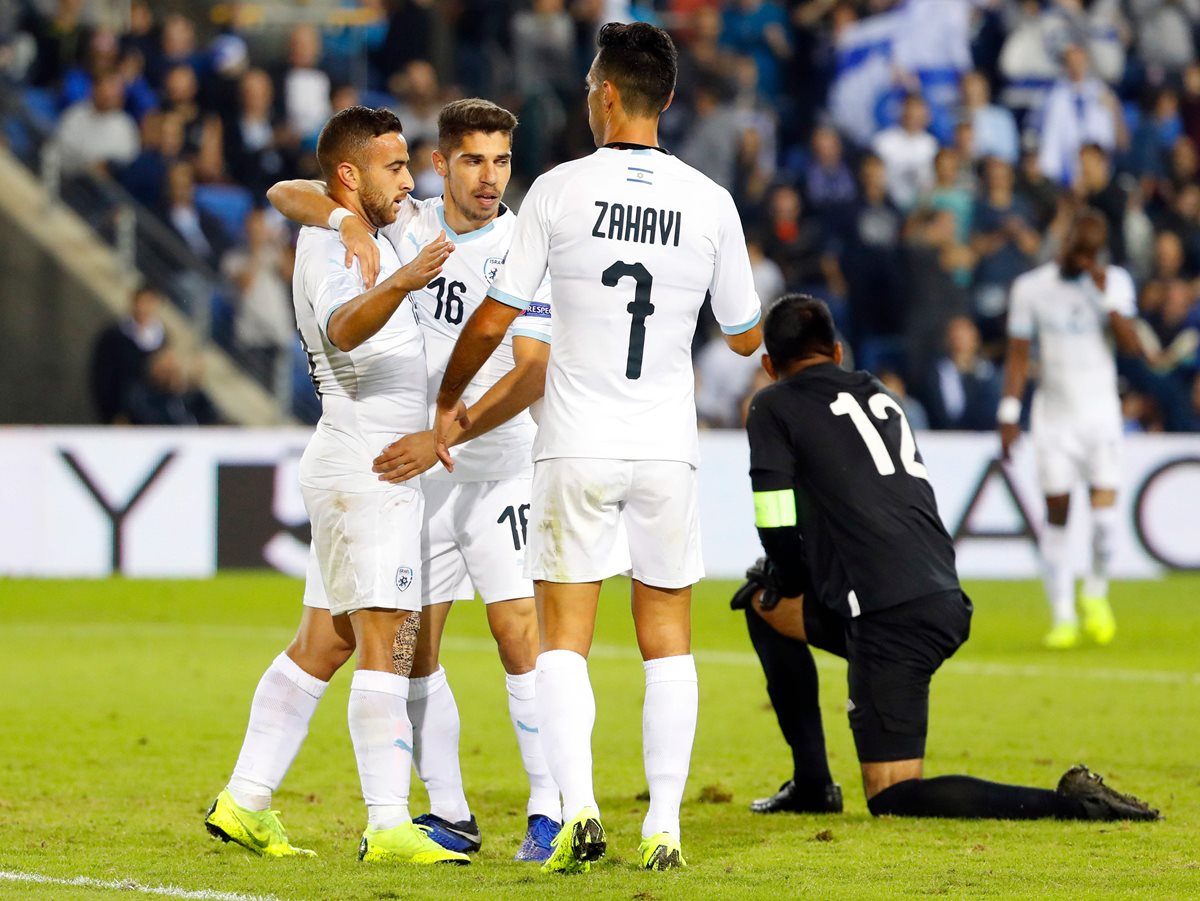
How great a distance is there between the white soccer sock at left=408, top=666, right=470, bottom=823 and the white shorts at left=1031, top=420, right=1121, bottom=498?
6.98m

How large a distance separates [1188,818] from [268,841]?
2.98 m

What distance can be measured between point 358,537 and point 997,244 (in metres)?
14.1

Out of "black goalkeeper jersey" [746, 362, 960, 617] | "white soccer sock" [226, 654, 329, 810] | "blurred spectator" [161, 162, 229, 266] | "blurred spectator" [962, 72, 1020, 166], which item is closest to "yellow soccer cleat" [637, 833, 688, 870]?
"white soccer sock" [226, 654, 329, 810]

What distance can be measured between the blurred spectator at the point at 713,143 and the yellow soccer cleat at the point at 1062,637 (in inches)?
326

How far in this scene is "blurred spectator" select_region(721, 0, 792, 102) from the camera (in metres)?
21.1

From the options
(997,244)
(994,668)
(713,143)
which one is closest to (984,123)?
(997,244)

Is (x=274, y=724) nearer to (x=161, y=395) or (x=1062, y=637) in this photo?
(x=1062, y=637)

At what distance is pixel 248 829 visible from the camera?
5523mm

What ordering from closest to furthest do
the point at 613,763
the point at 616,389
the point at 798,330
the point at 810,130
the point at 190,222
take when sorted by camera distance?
1. the point at 616,389
2. the point at 798,330
3. the point at 613,763
4. the point at 190,222
5. the point at 810,130

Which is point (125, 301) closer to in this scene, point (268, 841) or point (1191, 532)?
point (1191, 532)

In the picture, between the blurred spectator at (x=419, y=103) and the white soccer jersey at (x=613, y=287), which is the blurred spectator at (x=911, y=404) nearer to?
the blurred spectator at (x=419, y=103)

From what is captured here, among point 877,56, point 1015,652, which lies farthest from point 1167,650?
point 877,56

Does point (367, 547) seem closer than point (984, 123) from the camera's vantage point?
Yes

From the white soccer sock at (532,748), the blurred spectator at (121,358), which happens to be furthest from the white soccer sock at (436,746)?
the blurred spectator at (121,358)
